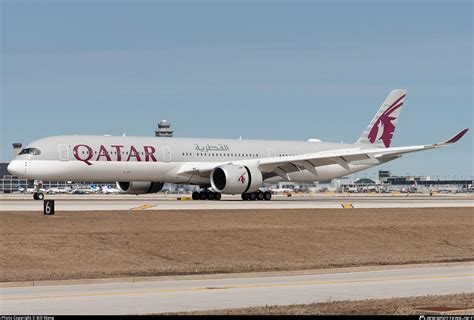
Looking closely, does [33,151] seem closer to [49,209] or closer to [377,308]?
[49,209]

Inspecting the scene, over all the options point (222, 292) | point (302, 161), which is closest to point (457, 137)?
point (302, 161)

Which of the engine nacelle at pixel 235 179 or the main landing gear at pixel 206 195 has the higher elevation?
the engine nacelle at pixel 235 179

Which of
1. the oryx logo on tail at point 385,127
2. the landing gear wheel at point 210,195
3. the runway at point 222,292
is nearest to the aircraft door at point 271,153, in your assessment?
the landing gear wheel at point 210,195

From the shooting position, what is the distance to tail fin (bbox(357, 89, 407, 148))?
79.4 meters

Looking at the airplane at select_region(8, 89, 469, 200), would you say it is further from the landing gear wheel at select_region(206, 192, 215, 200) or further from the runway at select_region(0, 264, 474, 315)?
the runway at select_region(0, 264, 474, 315)

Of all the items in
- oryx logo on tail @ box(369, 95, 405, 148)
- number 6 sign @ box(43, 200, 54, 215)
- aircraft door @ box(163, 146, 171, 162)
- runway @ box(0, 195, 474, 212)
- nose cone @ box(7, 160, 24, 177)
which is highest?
oryx logo on tail @ box(369, 95, 405, 148)

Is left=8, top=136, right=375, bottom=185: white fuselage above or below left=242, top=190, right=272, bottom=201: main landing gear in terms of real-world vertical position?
above

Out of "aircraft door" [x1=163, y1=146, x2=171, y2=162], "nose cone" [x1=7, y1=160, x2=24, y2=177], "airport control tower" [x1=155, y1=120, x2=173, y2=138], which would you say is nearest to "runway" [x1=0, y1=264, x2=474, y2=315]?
"nose cone" [x1=7, y1=160, x2=24, y2=177]

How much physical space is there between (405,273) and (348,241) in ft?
30.2

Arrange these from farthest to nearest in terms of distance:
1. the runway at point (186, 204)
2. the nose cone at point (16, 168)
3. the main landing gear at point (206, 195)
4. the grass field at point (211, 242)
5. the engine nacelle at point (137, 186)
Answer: the engine nacelle at point (137, 186)
the main landing gear at point (206, 195)
the nose cone at point (16, 168)
the runway at point (186, 204)
the grass field at point (211, 242)

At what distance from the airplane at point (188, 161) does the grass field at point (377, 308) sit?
4223 cm

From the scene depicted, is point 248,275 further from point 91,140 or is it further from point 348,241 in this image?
point 91,140

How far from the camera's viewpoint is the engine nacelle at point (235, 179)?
2384 inches

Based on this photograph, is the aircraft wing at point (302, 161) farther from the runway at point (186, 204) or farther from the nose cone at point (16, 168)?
the nose cone at point (16, 168)
